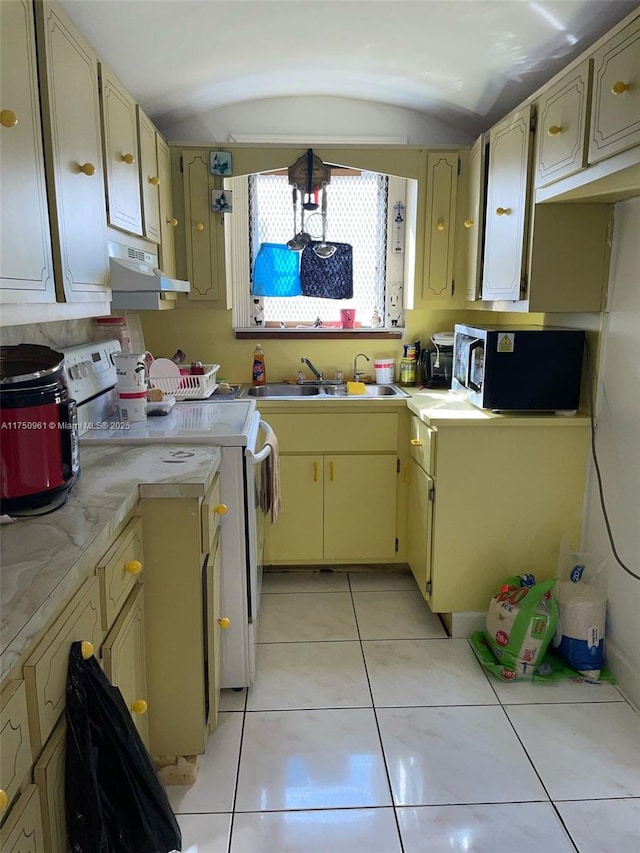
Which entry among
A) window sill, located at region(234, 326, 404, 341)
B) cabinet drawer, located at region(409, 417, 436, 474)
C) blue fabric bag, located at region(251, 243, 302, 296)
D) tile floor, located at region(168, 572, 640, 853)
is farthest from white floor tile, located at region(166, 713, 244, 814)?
blue fabric bag, located at region(251, 243, 302, 296)

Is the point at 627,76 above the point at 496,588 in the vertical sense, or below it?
above

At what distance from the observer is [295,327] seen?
342 centimetres

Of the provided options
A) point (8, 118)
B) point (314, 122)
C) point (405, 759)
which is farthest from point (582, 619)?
point (314, 122)

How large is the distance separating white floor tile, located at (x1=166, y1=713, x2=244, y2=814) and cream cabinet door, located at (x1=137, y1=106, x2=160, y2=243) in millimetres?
1821

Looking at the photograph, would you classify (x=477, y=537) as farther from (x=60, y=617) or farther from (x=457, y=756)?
(x=60, y=617)

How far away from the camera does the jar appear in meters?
2.64

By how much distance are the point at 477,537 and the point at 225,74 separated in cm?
225

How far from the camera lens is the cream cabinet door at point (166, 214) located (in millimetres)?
2701

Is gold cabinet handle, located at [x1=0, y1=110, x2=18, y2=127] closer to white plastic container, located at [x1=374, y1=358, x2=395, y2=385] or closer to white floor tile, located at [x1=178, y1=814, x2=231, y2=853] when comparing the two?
white floor tile, located at [x1=178, y1=814, x2=231, y2=853]

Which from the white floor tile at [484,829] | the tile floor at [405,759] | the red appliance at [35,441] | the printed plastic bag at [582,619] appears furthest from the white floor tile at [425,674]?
the red appliance at [35,441]

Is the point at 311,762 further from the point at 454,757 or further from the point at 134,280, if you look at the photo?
the point at 134,280

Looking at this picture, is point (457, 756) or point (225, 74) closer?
point (457, 756)

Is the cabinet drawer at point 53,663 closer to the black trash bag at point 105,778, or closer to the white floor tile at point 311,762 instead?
the black trash bag at point 105,778

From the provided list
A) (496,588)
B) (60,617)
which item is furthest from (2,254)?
(496,588)
